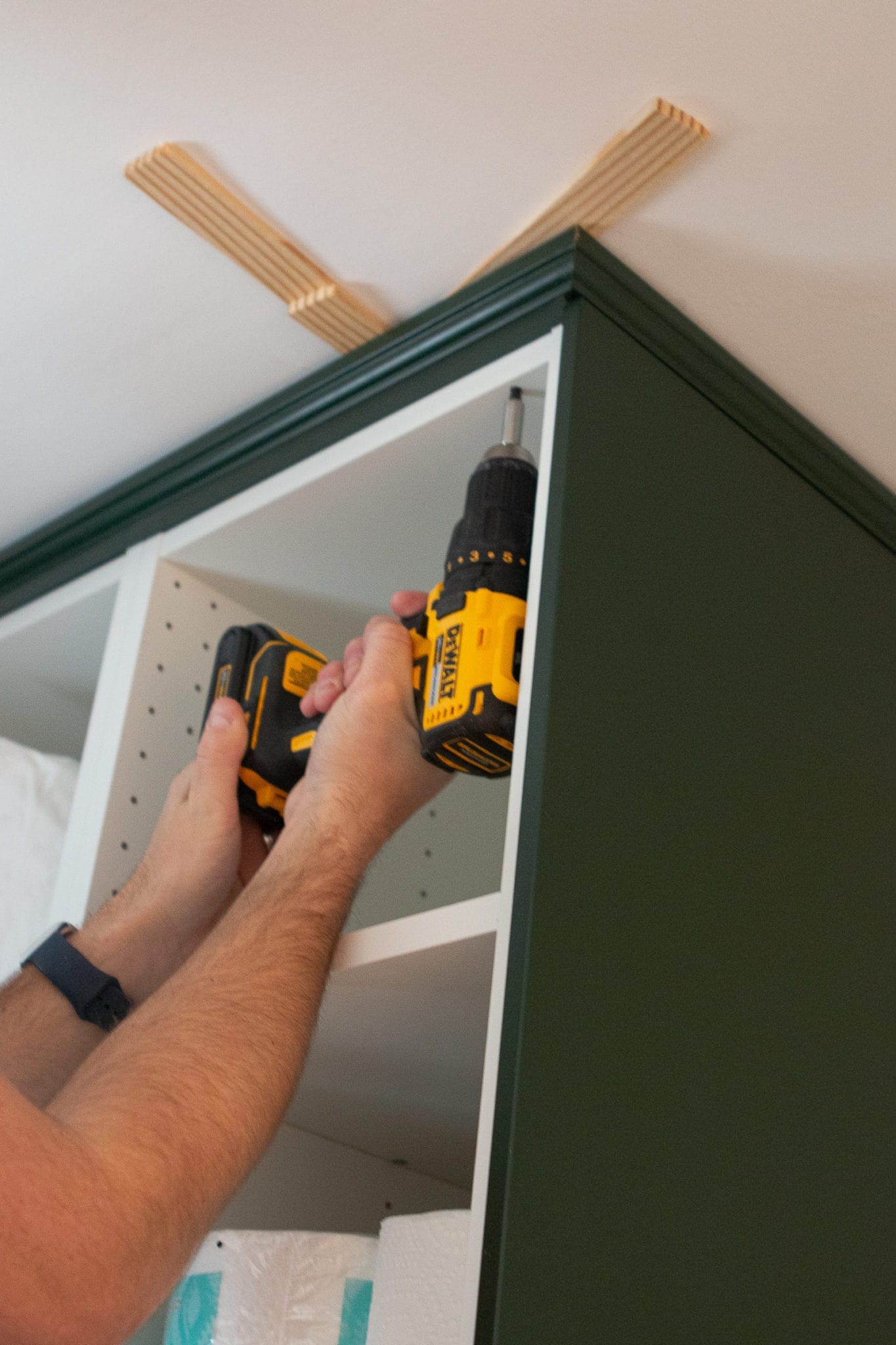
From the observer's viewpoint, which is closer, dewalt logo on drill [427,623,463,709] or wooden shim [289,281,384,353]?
dewalt logo on drill [427,623,463,709]

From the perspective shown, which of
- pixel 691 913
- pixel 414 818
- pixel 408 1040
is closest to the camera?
pixel 691 913

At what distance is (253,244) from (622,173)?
31cm

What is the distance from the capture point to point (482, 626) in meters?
0.89

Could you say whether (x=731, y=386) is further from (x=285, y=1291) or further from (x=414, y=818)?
(x=285, y=1291)

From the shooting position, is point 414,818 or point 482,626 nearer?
point 482,626

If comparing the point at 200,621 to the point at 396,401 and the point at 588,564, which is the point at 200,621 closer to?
the point at 396,401

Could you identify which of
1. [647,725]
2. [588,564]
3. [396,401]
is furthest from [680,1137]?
[396,401]

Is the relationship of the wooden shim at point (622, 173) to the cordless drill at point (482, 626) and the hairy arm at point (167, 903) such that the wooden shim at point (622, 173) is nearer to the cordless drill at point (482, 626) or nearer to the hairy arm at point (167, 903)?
the cordless drill at point (482, 626)

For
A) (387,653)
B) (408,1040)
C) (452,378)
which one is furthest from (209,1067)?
(452,378)

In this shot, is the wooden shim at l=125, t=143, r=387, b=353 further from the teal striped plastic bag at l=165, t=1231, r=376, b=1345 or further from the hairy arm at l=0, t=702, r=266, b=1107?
the teal striped plastic bag at l=165, t=1231, r=376, b=1345

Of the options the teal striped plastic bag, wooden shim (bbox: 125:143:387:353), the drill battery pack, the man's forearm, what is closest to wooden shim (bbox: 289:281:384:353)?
wooden shim (bbox: 125:143:387:353)

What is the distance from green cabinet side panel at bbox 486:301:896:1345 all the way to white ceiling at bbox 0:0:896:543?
11cm

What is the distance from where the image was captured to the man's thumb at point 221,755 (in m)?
1.07

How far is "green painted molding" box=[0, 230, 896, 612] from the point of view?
0.98 m
